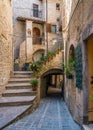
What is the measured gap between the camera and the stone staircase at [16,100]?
19.7ft

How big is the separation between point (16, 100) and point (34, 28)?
14.7 metres

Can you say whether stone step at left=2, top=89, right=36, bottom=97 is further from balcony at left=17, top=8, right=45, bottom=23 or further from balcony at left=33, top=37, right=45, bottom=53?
balcony at left=17, top=8, right=45, bottom=23

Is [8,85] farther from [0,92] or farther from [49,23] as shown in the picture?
[49,23]

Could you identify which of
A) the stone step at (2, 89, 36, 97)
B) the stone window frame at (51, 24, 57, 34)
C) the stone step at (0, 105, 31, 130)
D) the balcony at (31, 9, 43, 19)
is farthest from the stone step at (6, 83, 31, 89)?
the balcony at (31, 9, 43, 19)

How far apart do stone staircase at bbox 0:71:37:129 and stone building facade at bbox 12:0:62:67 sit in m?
7.95

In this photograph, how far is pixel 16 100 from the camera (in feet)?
25.9

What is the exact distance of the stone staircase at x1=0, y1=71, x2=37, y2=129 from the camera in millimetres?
5993

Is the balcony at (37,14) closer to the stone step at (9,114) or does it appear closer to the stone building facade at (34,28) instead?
the stone building facade at (34,28)

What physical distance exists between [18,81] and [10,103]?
10.9 ft

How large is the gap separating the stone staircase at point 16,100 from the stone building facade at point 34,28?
795 cm

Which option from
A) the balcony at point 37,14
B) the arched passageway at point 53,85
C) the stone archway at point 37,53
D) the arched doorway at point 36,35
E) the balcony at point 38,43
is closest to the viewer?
the arched passageway at point 53,85

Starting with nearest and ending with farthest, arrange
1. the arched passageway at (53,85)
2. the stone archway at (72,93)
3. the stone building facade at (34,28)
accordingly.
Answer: the stone archway at (72,93) → the arched passageway at (53,85) → the stone building facade at (34,28)

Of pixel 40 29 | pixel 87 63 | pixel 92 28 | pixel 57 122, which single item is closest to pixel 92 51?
pixel 87 63

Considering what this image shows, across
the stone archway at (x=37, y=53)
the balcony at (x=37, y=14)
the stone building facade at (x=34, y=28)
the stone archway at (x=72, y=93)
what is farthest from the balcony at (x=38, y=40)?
the stone archway at (x=72, y=93)
